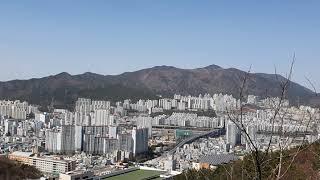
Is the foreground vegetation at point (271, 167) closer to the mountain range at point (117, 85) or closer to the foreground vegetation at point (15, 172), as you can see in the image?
the foreground vegetation at point (15, 172)

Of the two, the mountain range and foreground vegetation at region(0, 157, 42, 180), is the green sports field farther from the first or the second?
the mountain range

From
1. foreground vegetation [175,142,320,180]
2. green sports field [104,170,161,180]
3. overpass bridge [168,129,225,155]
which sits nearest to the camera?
foreground vegetation [175,142,320,180]

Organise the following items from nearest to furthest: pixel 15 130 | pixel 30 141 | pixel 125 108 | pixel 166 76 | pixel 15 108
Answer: pixel 30 141, pixel 15 130, pixel 15 108, pixel 125 108, pixel 166 76

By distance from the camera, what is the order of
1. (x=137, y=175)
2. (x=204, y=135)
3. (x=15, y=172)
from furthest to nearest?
(x=204, y=135), (x=137, y=175), (x=15, y=172)

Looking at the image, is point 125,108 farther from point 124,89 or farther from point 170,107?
point 124,89

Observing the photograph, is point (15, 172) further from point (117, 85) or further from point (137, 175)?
point (117, 85)

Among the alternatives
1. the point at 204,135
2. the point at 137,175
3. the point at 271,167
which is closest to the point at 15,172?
the point at 137,175

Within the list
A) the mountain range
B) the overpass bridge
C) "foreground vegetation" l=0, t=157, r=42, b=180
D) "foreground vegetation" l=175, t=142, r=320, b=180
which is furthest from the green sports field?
the mountain range

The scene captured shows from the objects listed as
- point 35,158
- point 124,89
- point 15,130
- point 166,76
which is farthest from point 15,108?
point 166,76
